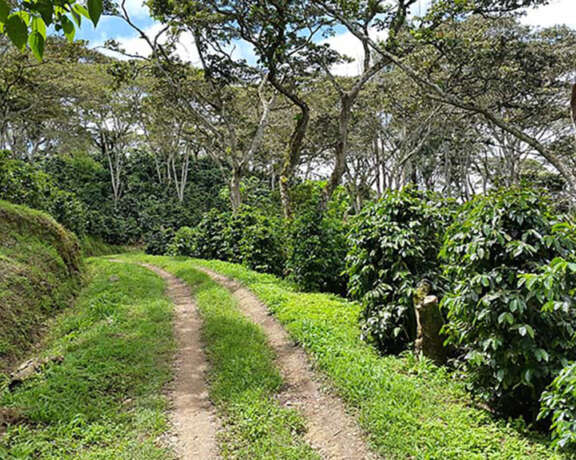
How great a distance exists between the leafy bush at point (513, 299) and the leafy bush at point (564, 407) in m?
0.29

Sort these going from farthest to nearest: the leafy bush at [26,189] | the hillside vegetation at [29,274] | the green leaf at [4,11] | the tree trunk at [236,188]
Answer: the tree trunk at [236,188] < the leafy bush at [26,189] < the hillside vegetation at [29,274] < the green leaf at [4,11]

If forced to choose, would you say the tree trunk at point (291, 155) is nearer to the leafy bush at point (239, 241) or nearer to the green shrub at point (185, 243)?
the leafy bush at point (239, 241)

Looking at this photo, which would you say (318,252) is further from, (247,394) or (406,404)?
(406,404)

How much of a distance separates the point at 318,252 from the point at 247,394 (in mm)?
5047

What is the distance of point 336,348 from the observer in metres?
5.26

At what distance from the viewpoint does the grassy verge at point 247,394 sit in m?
3.60

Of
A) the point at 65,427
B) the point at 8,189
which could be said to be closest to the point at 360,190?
the point at 8,189

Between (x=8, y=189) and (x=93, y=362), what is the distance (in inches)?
310

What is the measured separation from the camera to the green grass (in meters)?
3.20

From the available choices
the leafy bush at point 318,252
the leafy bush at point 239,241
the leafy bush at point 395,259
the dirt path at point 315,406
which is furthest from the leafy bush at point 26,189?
the leafy bush at point 395,259

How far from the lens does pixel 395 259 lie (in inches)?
220

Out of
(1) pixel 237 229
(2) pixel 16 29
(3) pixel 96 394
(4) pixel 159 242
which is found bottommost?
(3) pixel 96 394

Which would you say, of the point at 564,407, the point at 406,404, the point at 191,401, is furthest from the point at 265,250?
the point at 564,407

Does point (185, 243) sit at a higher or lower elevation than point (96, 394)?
higher
